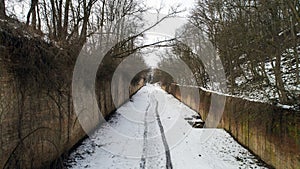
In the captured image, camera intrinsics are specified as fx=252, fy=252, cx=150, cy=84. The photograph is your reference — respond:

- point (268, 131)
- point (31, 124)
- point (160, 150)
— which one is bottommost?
point (160, 150)

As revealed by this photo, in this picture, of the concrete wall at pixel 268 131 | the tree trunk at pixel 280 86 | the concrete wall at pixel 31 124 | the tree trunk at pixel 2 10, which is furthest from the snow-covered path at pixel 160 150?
the tree trunk at pixel 2 10

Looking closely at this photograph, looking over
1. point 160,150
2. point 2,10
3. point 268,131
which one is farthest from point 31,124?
point 268,131

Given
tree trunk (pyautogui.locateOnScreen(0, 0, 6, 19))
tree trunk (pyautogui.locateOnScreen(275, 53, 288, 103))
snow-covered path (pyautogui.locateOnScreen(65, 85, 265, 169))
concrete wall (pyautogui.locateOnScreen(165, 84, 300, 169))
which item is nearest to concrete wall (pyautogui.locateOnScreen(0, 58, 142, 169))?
snow-covered path (pyautogui.locateOnScreen(65, 85, 265, 169))

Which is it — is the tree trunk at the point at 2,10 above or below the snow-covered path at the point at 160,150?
above

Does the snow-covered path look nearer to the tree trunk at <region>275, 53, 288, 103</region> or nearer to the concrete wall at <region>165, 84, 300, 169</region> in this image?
the concrete wall at <region>165, 84, 300, 169</region>

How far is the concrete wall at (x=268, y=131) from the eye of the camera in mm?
5152

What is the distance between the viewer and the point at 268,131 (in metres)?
6.37

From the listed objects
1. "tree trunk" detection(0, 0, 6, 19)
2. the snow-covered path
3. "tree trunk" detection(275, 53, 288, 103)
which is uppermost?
"tree trunk" detection(0, 0, 6, 19)

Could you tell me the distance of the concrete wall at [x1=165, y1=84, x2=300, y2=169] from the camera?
5152 mm

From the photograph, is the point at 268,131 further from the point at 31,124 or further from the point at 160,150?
the point at 31,124

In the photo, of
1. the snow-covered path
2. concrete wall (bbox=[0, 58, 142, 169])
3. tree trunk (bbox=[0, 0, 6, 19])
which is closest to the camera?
concrete wall (bbox=[0, 58, 142, 169])

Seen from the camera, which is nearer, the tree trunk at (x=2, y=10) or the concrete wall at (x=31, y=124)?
the concrete wall at (x=31, y=124)

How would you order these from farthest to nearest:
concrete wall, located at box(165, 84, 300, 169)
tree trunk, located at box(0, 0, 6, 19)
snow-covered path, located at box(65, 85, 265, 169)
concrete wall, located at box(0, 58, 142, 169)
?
snow-covered path, located at box(65, 85, 265, 169), concrete wall, located at box(165, 84, 300, 169), tree trunk, located at box(0, 0, 6, 19), concrete wall, located at box(0, 58, 142, 169)

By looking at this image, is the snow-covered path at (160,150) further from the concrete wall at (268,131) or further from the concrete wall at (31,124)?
the concrete wall at (31,124)
